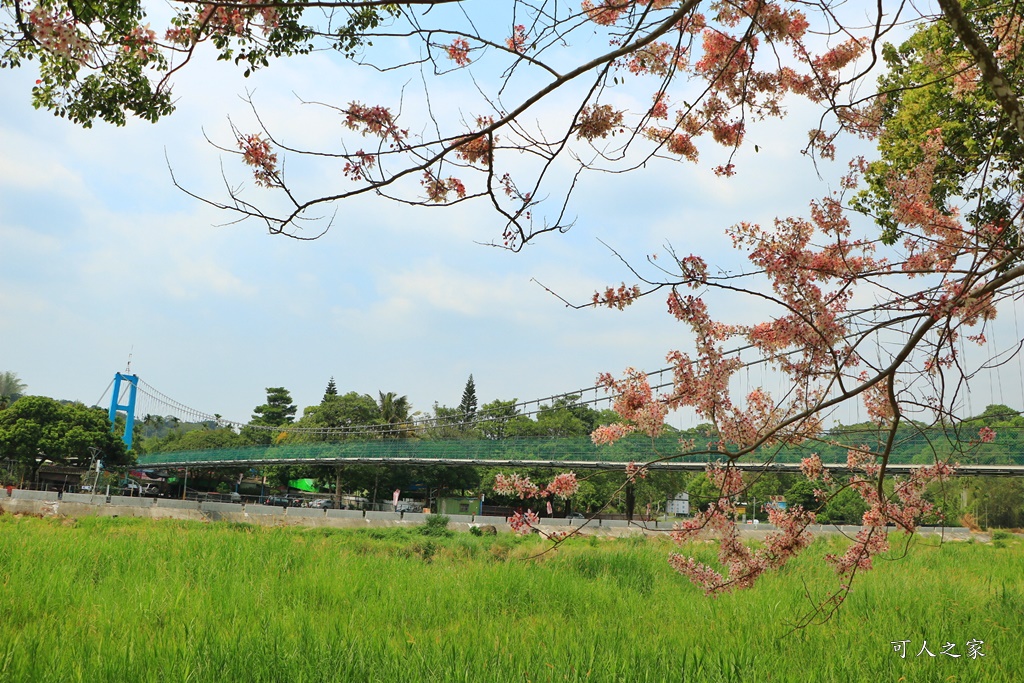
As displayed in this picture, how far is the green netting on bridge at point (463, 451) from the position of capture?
71.9 ft

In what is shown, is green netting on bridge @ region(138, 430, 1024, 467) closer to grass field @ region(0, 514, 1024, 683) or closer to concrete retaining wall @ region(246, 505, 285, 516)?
grass field @ region(0, 514, 1024, 683)

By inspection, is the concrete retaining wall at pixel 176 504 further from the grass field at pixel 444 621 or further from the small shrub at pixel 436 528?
the grass field at pixel 444 621

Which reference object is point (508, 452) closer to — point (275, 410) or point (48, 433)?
point (48, 433)

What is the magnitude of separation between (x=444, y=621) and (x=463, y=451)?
2553 cm

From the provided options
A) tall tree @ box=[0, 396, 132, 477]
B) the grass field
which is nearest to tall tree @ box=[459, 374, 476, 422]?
Result: tall tree @ box=[0, 396, 132, 477]

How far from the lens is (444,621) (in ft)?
18.9

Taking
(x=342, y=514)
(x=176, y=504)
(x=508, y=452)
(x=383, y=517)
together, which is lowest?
(x=383, y=517)

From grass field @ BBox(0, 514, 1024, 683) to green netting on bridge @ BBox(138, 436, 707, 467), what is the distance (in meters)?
9.59

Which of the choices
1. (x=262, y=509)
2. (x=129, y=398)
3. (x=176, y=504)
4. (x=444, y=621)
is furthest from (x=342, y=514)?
(x=129, y=398)

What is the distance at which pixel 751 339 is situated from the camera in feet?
12.7

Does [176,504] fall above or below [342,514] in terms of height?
above

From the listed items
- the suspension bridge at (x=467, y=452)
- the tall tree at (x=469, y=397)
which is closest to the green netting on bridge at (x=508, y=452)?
the suspension bridge at (x=467, y=452)

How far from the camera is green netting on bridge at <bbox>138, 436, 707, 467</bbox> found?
21928 mm

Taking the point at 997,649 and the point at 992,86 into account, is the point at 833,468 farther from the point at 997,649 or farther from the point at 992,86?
the point at 992,86
